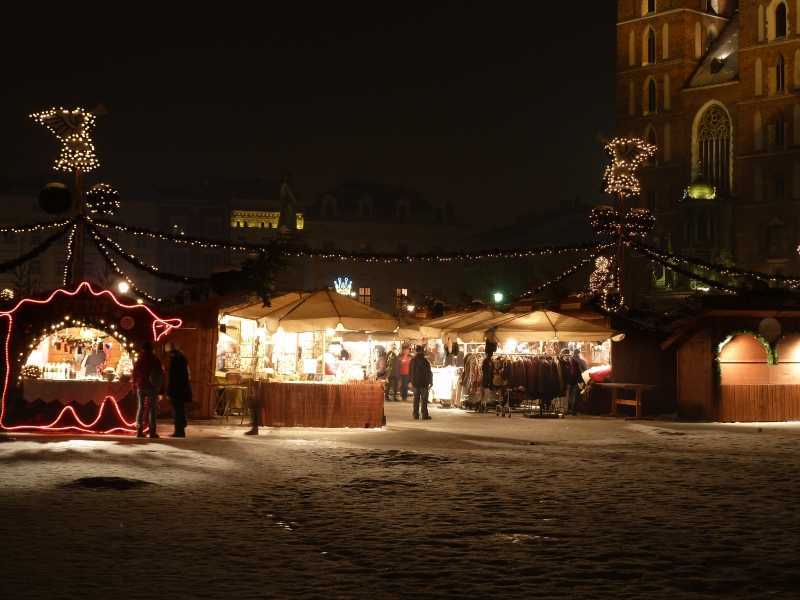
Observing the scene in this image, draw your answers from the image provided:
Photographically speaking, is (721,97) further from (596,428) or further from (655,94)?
(596,428)

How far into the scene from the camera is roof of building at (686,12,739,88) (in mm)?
80625

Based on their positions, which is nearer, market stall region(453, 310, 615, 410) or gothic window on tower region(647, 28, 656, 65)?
market stall region(453, 310, 615, 410)

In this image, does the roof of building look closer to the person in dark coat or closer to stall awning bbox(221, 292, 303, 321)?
stall awning bbox(221, 292, 303, 321)

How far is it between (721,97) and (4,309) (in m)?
→ 66.4

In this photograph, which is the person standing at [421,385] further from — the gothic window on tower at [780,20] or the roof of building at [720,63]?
the roof of building at [720,63]

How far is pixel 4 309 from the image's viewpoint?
21.0m

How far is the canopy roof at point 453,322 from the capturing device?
102ft

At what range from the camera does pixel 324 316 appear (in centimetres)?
2406

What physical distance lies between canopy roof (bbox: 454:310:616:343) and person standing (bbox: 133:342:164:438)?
1060cm

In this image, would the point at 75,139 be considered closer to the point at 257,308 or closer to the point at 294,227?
the point at 257,308

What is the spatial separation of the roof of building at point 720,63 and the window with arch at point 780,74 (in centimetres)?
416

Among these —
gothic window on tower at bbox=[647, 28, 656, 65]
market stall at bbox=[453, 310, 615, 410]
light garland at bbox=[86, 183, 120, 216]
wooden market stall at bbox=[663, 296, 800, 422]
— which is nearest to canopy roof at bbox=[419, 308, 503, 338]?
→ market stall at bbox=[453, 310, 615, 410]

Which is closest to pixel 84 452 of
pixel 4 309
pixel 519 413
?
pixel 4 309

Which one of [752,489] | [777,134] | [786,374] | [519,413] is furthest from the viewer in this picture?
→ [777,134]
